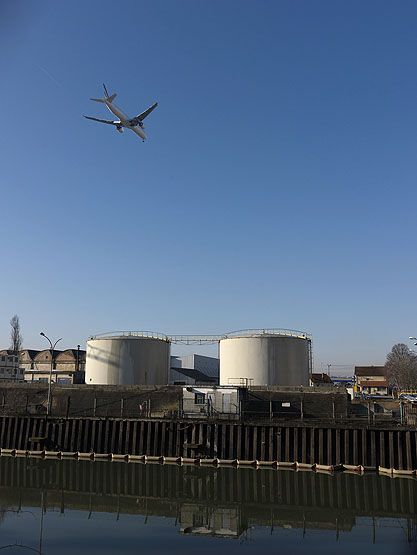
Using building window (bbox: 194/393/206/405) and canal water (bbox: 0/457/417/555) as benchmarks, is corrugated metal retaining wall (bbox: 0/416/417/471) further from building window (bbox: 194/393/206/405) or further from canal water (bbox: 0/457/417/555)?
building window (bbox: 194/393/206/405)

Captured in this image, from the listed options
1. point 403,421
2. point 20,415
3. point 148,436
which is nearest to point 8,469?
point 20,415

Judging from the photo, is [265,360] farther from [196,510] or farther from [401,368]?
[401,368]

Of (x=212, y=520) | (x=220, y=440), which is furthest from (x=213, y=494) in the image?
(x=220, y=440)

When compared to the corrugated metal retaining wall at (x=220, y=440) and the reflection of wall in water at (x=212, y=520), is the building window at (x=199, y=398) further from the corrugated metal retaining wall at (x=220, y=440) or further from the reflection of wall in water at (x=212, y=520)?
the reflection of wall in water at (x=212, y=520)

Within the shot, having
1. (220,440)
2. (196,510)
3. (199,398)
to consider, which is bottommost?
(196,510)

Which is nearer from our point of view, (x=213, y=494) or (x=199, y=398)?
(x=213, y=494)

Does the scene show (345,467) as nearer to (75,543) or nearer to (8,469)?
(75,543)

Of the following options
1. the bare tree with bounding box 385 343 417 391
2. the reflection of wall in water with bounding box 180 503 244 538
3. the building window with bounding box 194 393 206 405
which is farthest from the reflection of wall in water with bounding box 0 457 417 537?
the bare tree with bounding box 385 343 417 391
